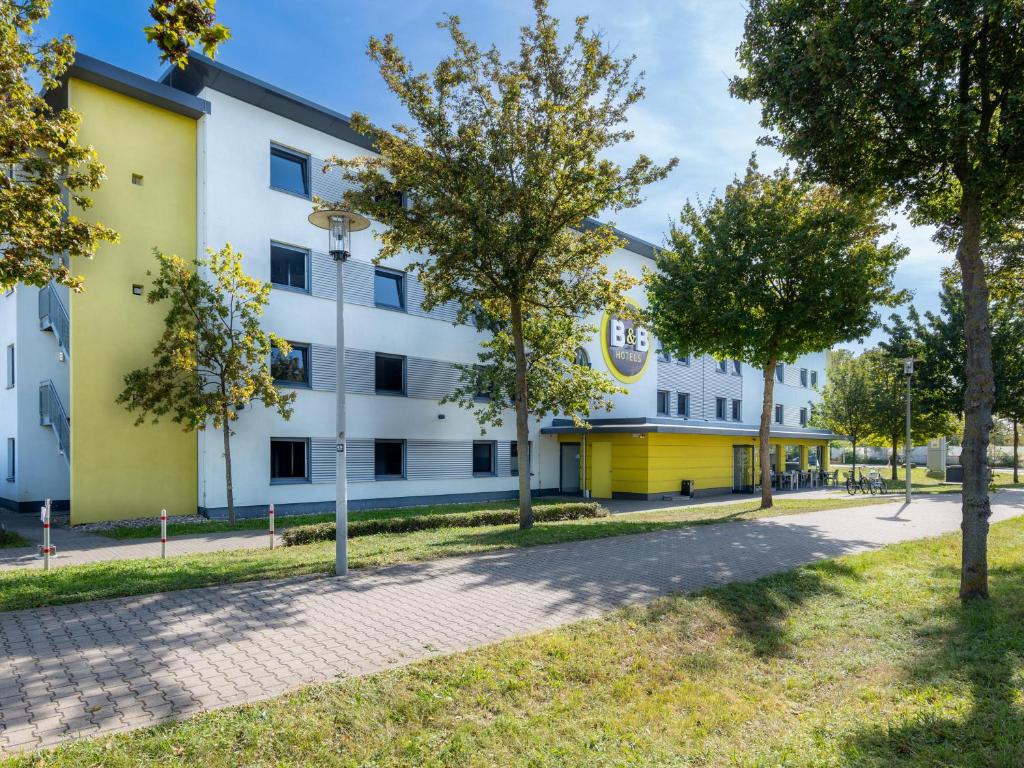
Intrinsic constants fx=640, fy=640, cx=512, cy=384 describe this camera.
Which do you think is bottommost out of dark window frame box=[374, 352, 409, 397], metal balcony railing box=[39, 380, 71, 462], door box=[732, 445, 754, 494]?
door box=[732, 445, 754, 494]

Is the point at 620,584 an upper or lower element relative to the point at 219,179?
lower

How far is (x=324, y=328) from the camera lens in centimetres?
2019

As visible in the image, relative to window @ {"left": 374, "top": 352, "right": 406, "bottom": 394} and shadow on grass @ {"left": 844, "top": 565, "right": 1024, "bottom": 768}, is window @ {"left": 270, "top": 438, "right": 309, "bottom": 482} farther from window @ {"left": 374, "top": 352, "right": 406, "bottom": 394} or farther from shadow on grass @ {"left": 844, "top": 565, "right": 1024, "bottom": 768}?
shadow on grass @ {"left": 844, "top": 565, "right": 1024, "bottom": 768}

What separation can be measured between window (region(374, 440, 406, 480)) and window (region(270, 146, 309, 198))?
28.1ft

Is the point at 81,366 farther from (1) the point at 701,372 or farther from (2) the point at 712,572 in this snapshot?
(1) the point at 701,372

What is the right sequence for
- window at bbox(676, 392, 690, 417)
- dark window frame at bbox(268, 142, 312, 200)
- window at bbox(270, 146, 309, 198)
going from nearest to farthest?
dark window frame at bbox(268, 142, 312, 200) → window at bbox(270, 146, 309, 198) → window at bbox(676, 392, 690, 417)

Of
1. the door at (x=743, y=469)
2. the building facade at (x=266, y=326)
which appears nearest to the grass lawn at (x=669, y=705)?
the building facade at (x=266, y=326)

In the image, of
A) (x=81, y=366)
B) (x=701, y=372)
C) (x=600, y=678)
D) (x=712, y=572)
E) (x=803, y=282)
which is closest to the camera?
(x=600, y=678)

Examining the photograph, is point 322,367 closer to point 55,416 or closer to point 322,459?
point 322,459

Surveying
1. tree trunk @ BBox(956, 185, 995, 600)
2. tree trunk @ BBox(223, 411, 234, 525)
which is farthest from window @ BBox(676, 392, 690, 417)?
tree trunk @ BBox(956, 185, 995, 600)

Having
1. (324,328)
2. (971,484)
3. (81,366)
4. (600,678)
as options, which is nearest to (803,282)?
(971,484)

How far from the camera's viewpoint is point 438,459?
76.9 ft

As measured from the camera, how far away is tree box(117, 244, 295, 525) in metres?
15.1

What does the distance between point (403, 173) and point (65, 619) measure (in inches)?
391
